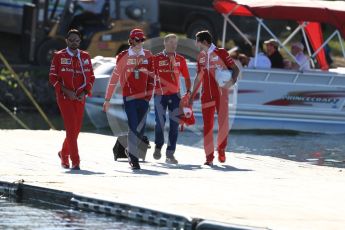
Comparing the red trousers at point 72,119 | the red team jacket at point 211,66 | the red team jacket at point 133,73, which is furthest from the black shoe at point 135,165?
the red team jacket at point 211,66

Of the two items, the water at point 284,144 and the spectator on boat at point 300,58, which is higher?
the spectator on boat at point 300,58

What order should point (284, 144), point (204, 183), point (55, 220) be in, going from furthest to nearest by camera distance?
point (284, 144)
point (204, 183)
point (55, 220)

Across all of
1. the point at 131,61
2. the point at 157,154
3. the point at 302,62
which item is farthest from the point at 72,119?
the point at 302,62

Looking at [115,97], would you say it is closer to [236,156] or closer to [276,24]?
[236,156]

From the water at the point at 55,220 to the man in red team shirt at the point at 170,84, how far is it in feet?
12.8

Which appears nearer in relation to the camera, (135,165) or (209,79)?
(135,165)

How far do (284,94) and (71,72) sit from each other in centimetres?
1106

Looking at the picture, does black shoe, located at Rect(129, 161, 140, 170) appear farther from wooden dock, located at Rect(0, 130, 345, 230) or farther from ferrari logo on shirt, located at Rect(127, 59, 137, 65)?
ferrari logo on shirt, located at Rect(127, 59, 137, 65)

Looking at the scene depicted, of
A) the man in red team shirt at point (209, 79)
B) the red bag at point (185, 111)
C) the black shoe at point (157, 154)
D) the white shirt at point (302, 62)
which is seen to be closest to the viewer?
the man in red team shirt at point (209, 79)

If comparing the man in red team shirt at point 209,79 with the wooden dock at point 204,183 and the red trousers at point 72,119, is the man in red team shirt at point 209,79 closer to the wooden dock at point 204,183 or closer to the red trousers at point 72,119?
the wooden dock at point 204,183

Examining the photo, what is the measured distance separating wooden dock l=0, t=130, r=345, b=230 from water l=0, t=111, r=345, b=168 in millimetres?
2727

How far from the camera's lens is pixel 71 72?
14.5m

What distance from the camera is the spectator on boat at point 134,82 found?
15039 mm

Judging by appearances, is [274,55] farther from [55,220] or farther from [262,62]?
[55,220]
